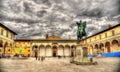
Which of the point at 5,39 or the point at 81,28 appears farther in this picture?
the point at 5,39

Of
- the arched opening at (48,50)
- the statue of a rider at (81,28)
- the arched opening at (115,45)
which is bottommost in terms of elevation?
the arched opening at (48,50)

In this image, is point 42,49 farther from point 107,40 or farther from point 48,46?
point 107,40

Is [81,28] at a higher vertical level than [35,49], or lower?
higher

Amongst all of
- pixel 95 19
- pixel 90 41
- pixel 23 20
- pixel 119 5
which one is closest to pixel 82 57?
pixel 95 19

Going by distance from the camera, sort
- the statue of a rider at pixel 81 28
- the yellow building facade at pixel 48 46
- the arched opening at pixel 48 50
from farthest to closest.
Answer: the arched opening at pixel 48 50 → the yellow building facade at pixel 48 46 → the statue of a rider at pixel 81 28

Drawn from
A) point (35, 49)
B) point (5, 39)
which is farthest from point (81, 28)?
point (35, 49)

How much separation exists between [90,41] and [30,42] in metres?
16.5

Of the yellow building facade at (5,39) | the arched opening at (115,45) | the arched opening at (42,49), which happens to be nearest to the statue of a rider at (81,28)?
the yellow building facade at (5,39)

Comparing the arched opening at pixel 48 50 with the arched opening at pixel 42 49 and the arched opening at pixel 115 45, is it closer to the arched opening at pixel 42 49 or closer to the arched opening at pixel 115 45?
the arched opening at pixel 42 49

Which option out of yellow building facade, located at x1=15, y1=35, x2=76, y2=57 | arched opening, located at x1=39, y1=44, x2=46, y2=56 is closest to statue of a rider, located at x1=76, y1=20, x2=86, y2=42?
yellow building facade, located at x1=15, y1=35, x2=76, y2=57

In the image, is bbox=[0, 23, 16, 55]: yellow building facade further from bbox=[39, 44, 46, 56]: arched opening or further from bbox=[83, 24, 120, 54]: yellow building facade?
bbox=[83, 24, 120, 54]: yellow building facade

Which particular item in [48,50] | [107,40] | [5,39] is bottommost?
[48,50]

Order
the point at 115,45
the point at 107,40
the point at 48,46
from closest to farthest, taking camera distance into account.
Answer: the point at 115,45 → the point at 107,40 → the point at 48,46

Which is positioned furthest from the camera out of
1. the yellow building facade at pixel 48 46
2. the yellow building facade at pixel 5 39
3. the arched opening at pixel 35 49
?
the arched opening at pixel 35 49
